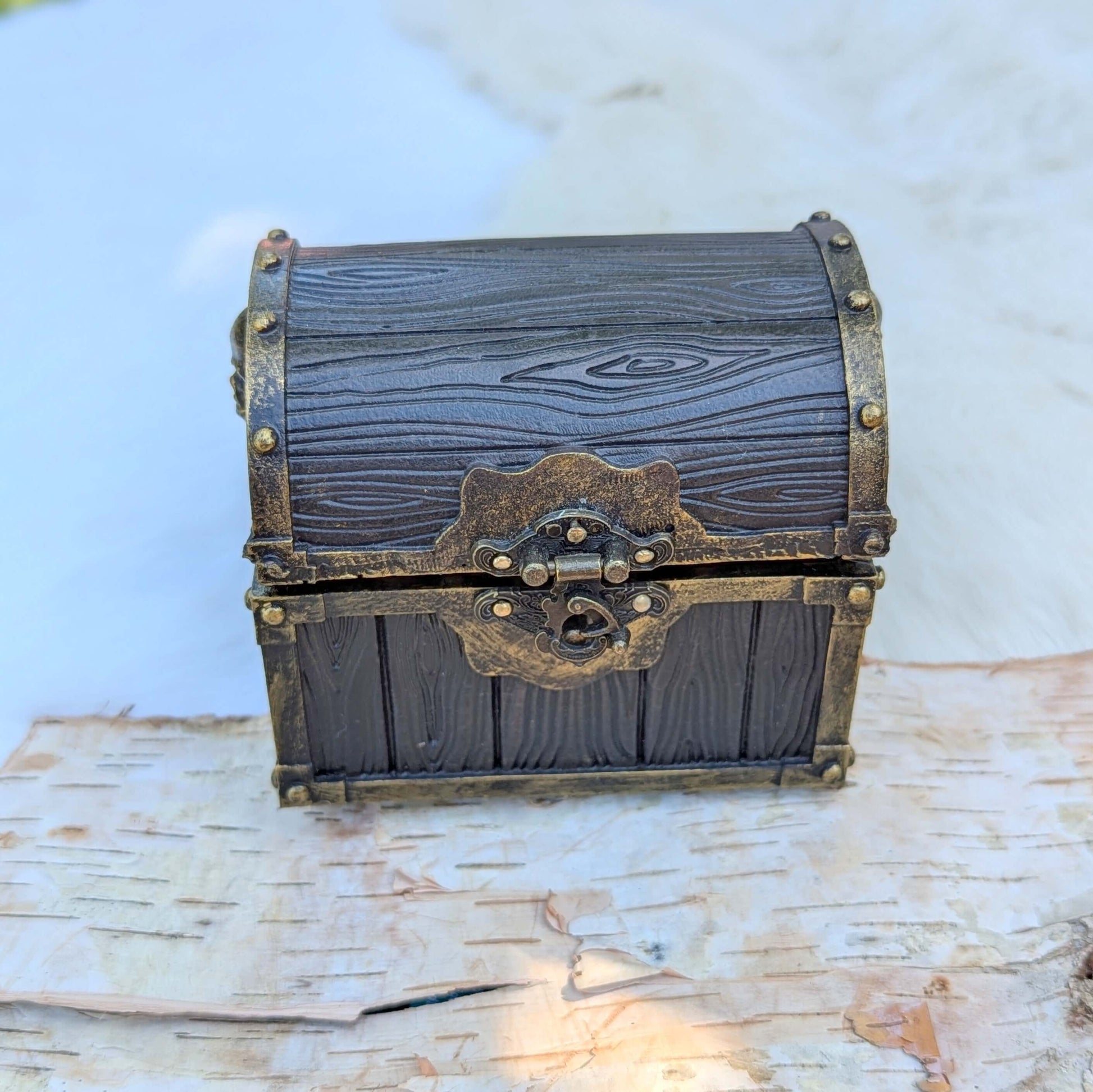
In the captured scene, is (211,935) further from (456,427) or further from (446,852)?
(456,427)

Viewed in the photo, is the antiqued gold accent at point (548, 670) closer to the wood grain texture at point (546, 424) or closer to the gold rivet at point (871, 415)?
the wood grain texture at point (546, 424)

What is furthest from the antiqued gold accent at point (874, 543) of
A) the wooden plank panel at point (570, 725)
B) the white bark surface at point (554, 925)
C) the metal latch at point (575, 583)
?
the white bark surface at point (554, 925)

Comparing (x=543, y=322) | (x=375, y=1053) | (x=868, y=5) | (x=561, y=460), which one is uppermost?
(x=868, y=5)

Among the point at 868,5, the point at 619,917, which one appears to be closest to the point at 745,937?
the point at 619,917

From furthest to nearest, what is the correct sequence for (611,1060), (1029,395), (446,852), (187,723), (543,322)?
(1029,395), (187,723), (446,852), (543,322), (611,1060)

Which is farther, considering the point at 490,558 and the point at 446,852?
the point at 446,852

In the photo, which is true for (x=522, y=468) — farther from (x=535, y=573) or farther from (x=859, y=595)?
(x=859, y=595)
